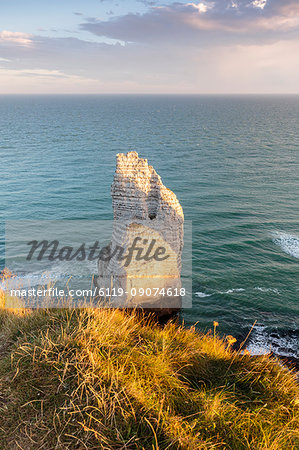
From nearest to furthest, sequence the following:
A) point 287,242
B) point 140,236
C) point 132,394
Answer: point 132,394 → point 140,236 → point 287,242

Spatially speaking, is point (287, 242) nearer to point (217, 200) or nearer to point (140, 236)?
point (217, 200)

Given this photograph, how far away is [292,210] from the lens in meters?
40.1

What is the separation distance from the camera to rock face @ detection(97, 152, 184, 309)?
16031 millimetres

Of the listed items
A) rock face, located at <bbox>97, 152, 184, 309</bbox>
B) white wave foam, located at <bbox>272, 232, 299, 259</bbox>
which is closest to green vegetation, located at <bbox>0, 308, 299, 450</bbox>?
rock face, located at <bbox>97, 152, 184, 309</bbox>

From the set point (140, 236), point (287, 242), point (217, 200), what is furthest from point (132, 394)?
point (217, 200)

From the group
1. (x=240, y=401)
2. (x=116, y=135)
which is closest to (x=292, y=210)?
(x=240, y=401)

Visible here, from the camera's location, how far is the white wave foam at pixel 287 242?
97.9ft

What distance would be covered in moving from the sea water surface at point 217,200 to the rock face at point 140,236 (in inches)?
193

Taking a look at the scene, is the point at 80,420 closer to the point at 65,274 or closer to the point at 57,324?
the point at 57,324

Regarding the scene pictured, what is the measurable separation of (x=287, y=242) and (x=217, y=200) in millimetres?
13855

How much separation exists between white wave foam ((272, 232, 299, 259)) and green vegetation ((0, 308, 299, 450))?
24485 mm

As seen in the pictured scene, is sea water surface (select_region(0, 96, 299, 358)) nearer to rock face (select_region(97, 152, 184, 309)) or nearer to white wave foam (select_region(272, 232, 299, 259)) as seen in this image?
white wave foam (select_region(272, 232, 299, 259))

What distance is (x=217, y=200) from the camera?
44000mm

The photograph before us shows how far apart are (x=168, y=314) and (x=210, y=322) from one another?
2810mm
